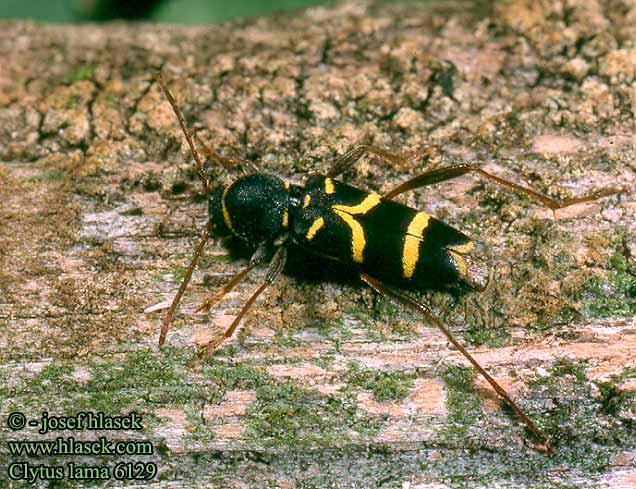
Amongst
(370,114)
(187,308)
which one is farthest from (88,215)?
(370,114)

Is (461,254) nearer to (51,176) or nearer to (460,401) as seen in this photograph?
(460,401)

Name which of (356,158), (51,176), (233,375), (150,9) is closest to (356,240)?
(356,158)

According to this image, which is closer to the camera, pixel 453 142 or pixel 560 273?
pixel 560 273

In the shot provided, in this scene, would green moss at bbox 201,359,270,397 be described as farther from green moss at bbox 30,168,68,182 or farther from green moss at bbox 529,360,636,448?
green moss at bbox 30,168,68,182

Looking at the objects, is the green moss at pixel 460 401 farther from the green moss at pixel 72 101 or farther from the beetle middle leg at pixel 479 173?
the green moss at pixel 72 101

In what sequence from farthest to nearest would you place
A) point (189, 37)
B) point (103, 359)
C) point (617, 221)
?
point (189, 37) < point (617, 221) < point (103, 359)

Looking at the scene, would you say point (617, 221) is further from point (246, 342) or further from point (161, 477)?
point (161, 477)
